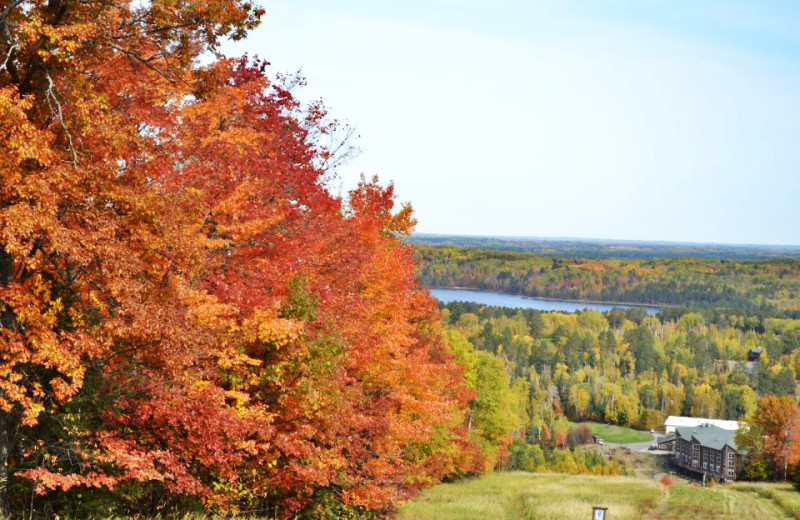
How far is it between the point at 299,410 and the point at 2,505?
683 cm

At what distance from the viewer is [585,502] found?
33844 mm

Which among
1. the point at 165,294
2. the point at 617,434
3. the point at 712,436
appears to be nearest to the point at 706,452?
the point at 712,436

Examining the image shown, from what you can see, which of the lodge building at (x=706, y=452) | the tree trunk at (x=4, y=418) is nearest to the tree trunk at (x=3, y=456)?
the tree trunk at (x=4, y=418)

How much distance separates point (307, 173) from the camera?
23516mm

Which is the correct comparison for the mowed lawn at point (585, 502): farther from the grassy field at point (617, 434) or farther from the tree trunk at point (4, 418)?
the grassy field at point (617, 434)

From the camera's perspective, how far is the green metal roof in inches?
5374

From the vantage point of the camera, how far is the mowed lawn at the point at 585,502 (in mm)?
29516

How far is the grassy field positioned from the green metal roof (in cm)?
2627

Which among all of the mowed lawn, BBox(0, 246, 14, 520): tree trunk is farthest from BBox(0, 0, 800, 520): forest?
the mowed lawn

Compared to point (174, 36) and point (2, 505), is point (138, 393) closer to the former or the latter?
point (2, 505)

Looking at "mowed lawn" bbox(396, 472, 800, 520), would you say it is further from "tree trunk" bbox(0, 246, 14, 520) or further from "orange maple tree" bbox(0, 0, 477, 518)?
"tree trunk" bbox(0, 246, 14, 520)

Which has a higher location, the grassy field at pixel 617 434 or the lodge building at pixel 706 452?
the lodge building at pixel 706 452

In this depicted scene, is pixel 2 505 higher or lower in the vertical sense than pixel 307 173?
lower

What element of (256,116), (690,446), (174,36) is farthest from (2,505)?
(690,446)
